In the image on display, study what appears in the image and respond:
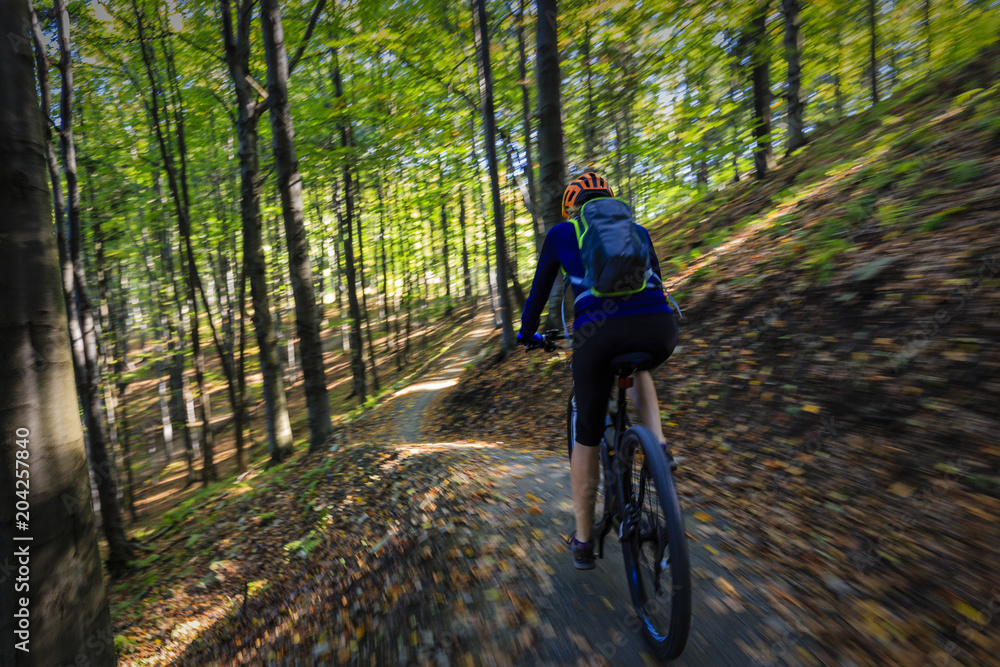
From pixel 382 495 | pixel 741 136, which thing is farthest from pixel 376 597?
pixel 741 136

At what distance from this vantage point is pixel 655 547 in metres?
2.36

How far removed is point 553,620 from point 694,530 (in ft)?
4.45

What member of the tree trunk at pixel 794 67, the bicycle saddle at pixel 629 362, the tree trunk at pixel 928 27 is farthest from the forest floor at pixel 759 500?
the tree trunk at pixel 928 27

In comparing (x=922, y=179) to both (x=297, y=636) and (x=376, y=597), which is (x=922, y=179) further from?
(x=297, y=636)

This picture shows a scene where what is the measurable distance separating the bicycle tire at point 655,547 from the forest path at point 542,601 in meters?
0.17

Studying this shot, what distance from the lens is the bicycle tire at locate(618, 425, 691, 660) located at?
2.06m

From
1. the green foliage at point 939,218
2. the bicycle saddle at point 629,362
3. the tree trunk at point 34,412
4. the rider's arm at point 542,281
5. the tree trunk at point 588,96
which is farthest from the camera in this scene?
the tree trunk at point 588,96

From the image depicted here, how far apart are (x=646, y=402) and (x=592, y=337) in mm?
522

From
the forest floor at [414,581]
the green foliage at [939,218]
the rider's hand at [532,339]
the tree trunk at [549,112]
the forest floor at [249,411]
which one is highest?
the tree trunk at [549,112]

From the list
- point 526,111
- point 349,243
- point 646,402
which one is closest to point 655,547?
point 646,402

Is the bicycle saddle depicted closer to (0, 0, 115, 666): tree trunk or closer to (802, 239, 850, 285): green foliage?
(0, 0, 115, 666): tree trunk

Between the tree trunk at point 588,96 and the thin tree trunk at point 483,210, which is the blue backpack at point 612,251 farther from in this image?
the thin tree trunk at point 483,210

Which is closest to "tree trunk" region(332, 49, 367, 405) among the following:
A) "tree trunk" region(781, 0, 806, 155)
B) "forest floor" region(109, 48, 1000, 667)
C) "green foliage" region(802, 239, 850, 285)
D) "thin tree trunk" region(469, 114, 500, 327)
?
"thin tree trunk" region(469, 114, 500, 327)

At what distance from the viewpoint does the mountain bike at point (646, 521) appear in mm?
2082
